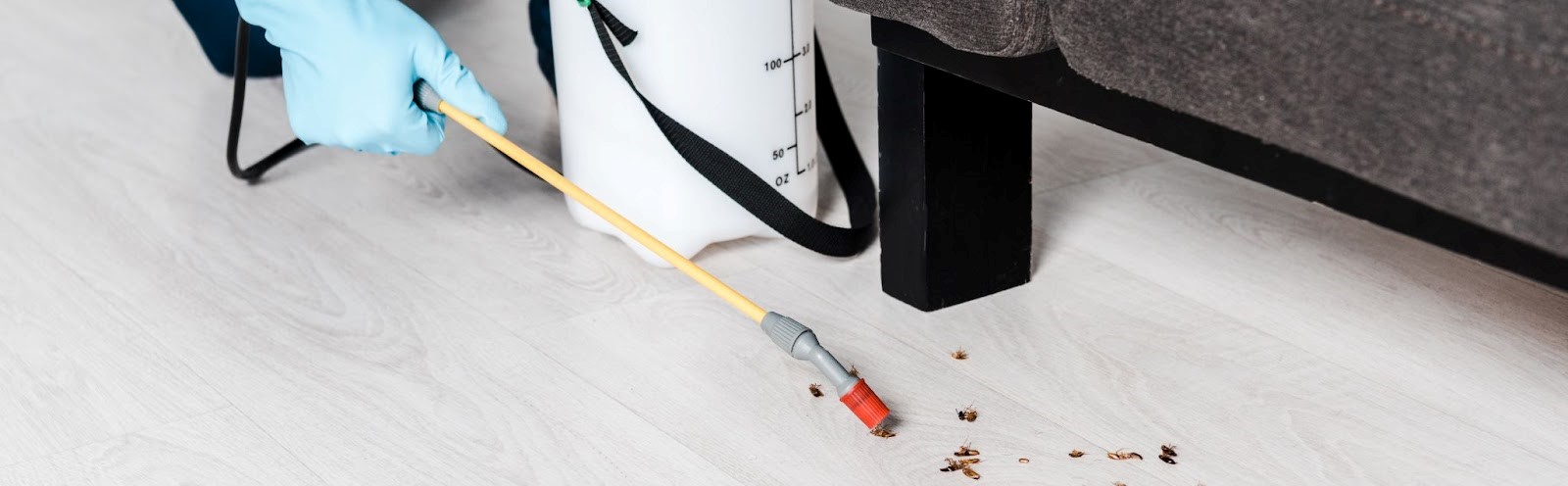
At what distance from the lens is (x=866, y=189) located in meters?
1.39

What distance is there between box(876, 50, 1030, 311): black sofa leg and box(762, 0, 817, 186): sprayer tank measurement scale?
0.12 metres

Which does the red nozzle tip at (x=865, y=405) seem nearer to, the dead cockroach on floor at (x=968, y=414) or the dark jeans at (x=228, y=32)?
the dead cockroach on floor at (x=968, y=414)

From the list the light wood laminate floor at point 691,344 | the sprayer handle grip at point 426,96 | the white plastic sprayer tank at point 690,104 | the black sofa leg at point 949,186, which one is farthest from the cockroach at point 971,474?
the sprayer handle grip at point 426,96

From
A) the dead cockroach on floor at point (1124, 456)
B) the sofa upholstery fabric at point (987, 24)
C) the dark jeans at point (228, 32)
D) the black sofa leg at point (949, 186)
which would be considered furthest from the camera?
the dark jeans at point (228, 32)

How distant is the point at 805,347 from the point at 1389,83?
48 centimetres

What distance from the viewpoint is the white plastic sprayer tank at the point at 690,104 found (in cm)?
120

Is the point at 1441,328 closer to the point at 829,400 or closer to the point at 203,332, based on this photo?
the point at 829,400

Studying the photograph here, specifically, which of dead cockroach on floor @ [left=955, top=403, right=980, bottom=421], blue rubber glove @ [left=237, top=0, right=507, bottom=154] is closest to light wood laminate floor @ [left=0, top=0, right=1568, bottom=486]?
dead cockroach on floor @ [left=955, top=403, right=980, bottom=421]

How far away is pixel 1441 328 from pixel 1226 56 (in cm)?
50

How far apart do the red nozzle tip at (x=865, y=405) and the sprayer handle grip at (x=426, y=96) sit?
17.3 inches

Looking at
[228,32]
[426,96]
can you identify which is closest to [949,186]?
[426,96]

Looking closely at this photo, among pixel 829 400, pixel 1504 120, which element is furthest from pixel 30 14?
pixel 1504 120

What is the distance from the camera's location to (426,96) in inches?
47.5

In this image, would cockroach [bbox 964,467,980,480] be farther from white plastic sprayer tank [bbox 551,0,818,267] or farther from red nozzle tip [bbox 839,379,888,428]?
white plastic sprayer tank [bbox 551,0,818,267]
